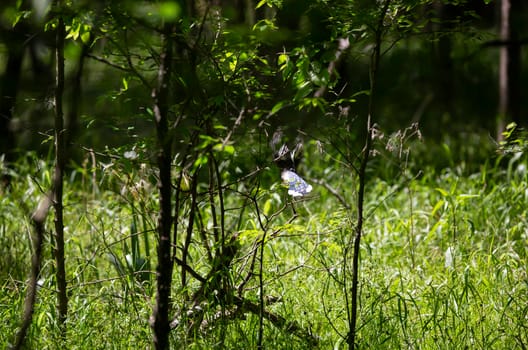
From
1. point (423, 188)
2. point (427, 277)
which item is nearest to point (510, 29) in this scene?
point (423, 188)

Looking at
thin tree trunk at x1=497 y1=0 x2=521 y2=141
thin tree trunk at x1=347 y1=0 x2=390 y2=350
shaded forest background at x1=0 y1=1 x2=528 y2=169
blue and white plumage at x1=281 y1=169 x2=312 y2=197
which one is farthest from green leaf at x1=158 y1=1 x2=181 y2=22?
thin tree trunk at x1=497 y1=0 x2=521 y2=141

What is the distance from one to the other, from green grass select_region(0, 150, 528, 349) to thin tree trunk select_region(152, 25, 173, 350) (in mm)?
379

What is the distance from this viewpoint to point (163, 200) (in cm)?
196

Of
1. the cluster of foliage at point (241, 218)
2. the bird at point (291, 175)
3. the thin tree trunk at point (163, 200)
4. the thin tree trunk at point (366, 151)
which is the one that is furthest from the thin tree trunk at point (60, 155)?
the thin tree trunk at point (366, 151)

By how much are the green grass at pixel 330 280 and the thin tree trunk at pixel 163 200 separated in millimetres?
379

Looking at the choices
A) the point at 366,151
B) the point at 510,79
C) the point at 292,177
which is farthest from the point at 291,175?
the point at 510,79

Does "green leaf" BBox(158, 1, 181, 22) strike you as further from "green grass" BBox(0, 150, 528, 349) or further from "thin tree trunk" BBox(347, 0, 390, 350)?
"green grass" BBox(0, 150, 528, 349)

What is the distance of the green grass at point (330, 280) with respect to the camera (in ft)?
8.18

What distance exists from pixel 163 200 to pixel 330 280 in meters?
1.30

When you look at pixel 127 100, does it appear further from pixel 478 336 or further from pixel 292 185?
pixel 478 336

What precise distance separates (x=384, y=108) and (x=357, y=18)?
5.50 meters

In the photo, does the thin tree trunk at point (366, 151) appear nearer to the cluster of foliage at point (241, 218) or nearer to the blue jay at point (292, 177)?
the cluster of foliage at point (241, 218)

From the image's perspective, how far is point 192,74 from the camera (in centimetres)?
194

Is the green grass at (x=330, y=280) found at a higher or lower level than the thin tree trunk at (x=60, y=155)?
lower
